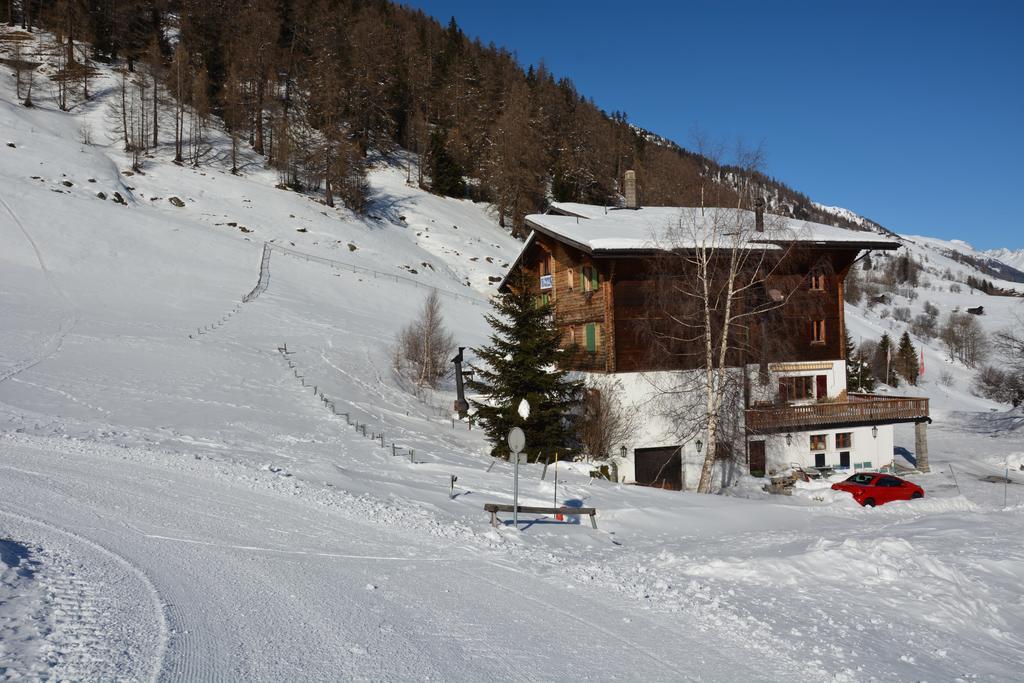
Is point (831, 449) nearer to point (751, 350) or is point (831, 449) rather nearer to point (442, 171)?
point (751, 350)

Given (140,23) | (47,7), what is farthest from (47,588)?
(47,7)

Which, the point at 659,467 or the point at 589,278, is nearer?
the point at 659,467

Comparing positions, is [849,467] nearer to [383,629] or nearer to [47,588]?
[383,629]

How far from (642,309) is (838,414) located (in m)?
9.70

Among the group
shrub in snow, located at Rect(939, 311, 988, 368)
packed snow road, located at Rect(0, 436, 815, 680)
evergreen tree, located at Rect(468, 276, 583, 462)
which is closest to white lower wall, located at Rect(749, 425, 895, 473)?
evergreen tree, located at Rect(468, 276, 583, 462)

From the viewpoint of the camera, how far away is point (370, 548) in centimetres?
1092

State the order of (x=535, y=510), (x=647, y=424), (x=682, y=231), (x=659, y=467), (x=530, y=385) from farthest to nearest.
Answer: (x=659, y=467), (x=647, y=424), (x=682, y=231), (x=530, y=385), (x=535, y=510)

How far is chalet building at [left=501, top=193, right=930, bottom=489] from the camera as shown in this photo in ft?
90.4

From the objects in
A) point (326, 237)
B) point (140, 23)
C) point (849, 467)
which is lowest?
point (849, 467)

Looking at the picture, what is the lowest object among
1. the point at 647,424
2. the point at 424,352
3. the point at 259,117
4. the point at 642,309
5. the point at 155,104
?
the point at 647,424

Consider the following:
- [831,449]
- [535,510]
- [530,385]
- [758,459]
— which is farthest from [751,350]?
[535,510]

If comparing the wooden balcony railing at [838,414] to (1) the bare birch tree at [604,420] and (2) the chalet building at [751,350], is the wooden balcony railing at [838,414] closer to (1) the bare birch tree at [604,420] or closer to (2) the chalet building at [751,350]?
(2) the chalet building at [751,350]

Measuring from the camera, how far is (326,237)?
60250mm

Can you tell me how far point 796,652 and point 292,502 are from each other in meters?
8.83
